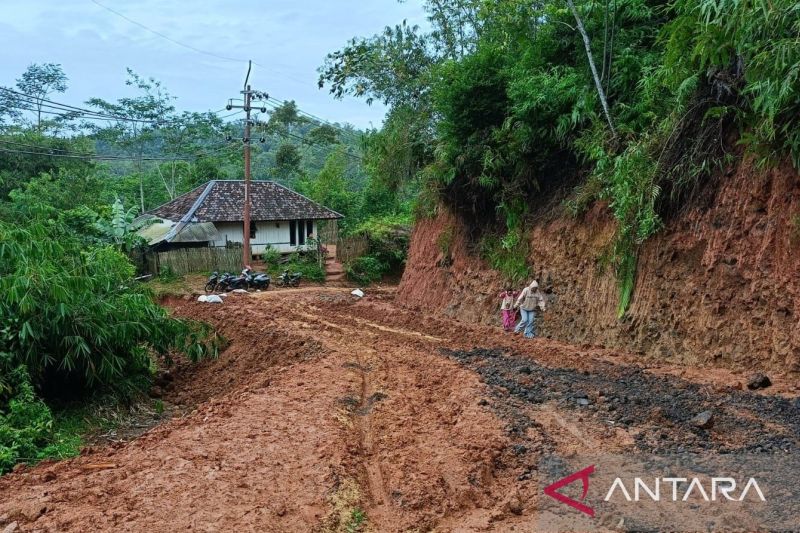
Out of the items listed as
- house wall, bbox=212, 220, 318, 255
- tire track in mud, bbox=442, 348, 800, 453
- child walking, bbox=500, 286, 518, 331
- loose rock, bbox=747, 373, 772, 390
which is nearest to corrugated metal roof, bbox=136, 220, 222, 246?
house wall, bbox=212, 220, 318, 255

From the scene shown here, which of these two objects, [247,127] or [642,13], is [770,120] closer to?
[642,13]

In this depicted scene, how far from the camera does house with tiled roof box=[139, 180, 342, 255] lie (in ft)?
94.9

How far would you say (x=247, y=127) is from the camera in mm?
26297

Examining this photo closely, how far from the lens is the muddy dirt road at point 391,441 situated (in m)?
4.85

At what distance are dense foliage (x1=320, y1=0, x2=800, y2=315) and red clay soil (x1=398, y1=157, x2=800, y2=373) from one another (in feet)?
1.21

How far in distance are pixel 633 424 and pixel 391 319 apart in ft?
32.3

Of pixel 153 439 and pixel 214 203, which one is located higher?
pixel 214 203

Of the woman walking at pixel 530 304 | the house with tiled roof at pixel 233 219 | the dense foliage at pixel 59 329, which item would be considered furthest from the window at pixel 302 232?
the woman walking at pixel 530 304

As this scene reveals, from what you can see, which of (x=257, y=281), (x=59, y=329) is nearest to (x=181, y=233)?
(x=257, y=281)

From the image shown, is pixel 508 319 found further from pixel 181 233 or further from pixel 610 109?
pixel 181 233

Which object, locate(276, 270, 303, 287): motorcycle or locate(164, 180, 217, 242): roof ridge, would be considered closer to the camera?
locate(276, 270, 303, 287): motorcycle

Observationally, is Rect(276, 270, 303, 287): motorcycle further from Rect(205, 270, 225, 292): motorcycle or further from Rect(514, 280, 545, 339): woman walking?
Rect(514, 280, 545, 339): woman walking

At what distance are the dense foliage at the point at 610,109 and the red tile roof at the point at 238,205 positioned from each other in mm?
13049

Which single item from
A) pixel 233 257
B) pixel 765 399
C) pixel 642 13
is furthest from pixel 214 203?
pixel 765 399
